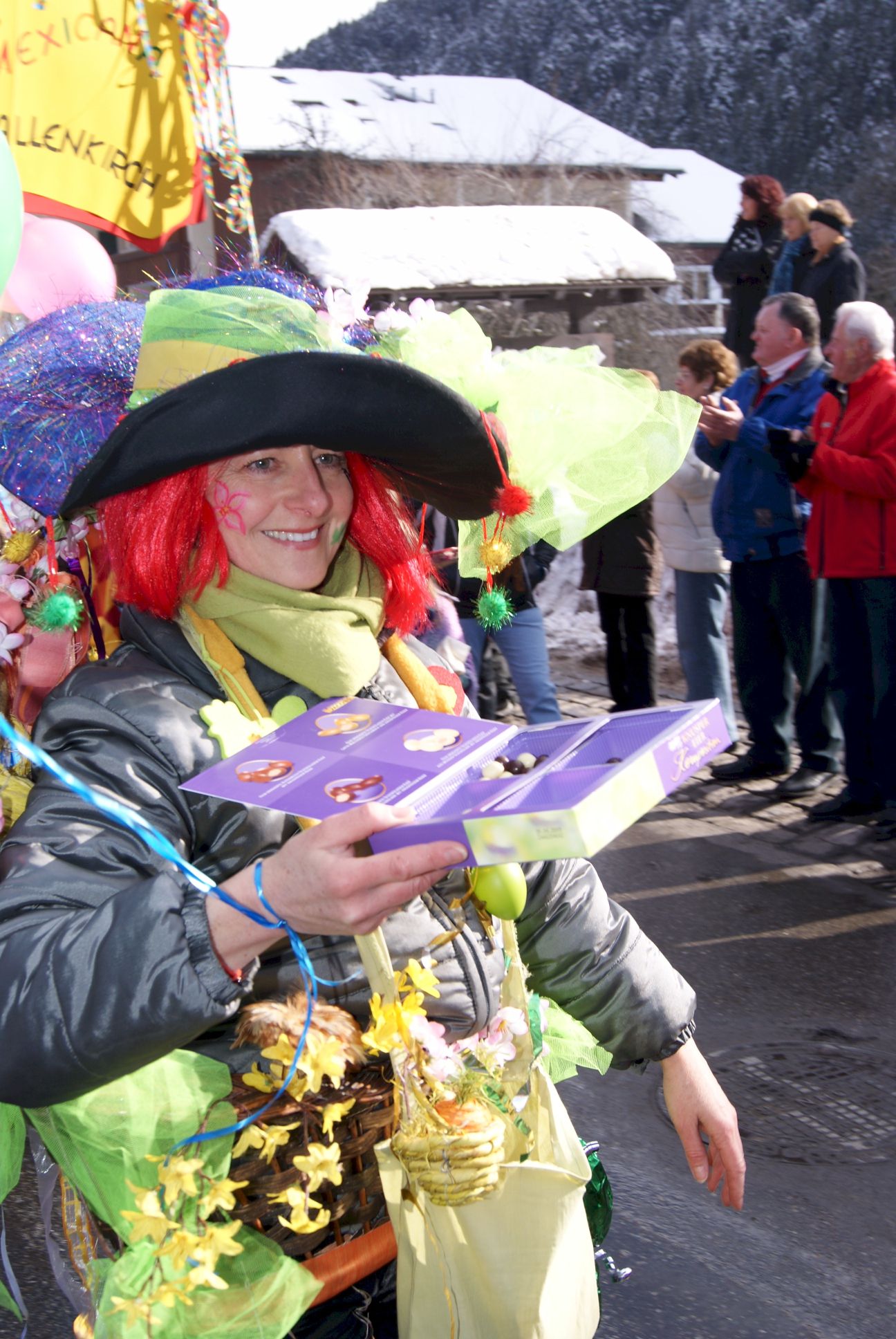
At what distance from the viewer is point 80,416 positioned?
6.33 ft

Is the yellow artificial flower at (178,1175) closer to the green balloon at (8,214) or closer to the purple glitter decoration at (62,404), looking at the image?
the purple glitter decoration at (62,404)

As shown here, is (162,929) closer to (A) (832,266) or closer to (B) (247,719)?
(B) (247,719)

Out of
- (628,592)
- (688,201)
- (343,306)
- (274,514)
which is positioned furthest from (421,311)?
(688,201)

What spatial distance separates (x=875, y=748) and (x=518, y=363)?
3.93 metres

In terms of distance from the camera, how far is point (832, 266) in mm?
8164

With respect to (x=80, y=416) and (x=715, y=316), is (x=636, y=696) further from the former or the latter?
(x=715, y=316)

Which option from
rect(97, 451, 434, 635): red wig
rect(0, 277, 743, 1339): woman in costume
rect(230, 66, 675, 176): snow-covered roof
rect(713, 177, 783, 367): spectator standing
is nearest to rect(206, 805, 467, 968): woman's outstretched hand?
rect(0, 277, 743, 1339): woman in costume

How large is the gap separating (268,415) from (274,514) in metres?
0.19

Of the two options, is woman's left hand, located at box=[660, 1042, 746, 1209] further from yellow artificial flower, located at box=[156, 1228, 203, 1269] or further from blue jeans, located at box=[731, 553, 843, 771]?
blue jeans, located at box=[731, 553, 843, 771]

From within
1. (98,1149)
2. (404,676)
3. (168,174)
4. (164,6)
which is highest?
(164,6)

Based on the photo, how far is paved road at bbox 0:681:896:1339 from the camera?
296cm

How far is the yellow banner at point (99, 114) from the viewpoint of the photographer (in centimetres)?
256

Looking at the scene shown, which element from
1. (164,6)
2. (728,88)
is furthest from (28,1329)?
(728,88)

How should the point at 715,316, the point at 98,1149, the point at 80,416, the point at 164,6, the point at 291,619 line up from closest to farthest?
the point at 98,1149
the point at 291,619
the point at 80,416
the point at 164,6
the point at 715,316
